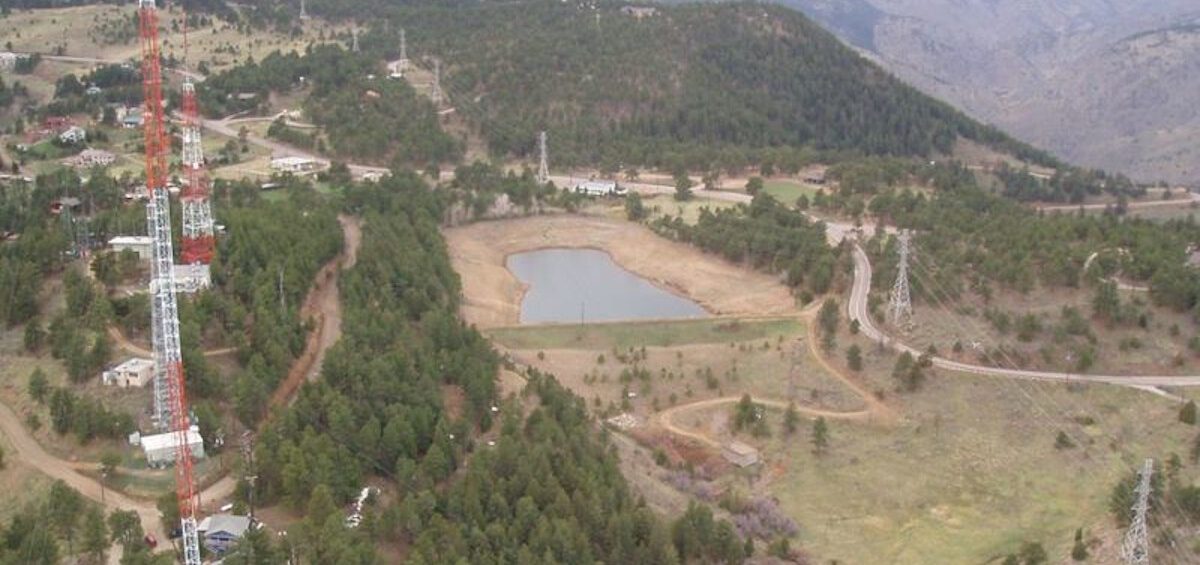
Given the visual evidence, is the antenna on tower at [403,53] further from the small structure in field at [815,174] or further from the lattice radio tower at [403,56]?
the small structure in field at [815,174]

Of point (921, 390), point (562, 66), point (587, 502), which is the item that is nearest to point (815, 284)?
point (921, 390)

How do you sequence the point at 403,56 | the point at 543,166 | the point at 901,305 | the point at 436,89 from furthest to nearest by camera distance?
the point at 403,56, the point at 436,89, the point at 543,166, the point at 901,305

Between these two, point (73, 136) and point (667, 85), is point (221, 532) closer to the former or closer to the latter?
point (73, 136)

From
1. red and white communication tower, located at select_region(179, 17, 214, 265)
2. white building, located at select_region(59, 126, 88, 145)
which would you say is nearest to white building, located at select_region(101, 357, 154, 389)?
red and white communication tower, located at select_region(179, 17, 214, 265)

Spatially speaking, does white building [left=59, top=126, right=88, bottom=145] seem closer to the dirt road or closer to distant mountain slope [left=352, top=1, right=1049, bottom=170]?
the dirt road

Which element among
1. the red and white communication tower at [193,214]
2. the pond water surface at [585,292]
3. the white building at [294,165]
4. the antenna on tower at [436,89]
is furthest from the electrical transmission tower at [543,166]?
the red and white communication tower at [193,214]

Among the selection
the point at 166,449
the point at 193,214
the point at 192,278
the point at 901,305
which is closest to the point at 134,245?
the point at 193,214
